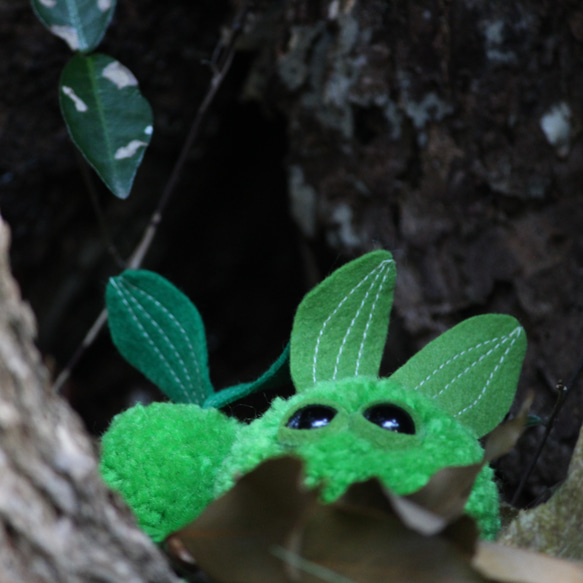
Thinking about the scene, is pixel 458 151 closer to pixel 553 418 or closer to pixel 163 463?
pixel 553 418

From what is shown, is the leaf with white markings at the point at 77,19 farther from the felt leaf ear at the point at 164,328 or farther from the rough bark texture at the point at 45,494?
the rough bark texture at the point at 45,494

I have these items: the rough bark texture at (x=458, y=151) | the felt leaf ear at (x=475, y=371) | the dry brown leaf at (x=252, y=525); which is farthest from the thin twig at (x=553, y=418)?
the dry brown leaf at (x=252, y=525)

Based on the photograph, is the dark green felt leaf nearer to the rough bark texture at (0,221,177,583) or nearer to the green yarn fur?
the green yarn fur

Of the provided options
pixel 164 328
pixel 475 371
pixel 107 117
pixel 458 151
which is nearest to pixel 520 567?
pixel 475 371

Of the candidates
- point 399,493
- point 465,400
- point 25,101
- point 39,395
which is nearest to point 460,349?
point 465,400

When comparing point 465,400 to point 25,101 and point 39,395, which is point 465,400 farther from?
point 25,101

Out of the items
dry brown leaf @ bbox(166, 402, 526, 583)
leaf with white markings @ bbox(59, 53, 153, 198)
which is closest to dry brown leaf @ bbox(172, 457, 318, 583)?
dry brown leaf @ bbox(166, 402, 526, 583)

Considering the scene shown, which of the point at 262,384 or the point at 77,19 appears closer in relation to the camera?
the point at 262,384
